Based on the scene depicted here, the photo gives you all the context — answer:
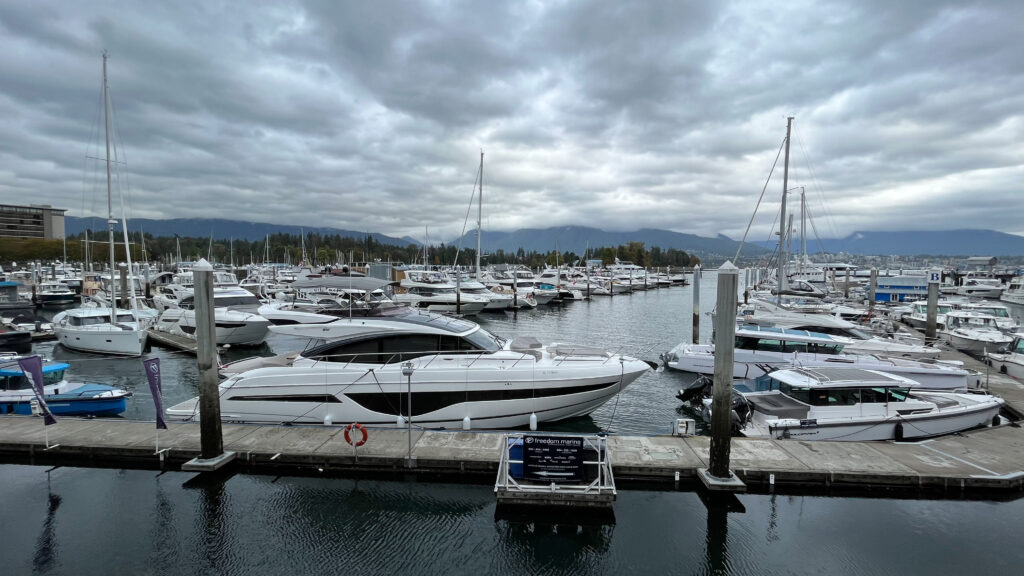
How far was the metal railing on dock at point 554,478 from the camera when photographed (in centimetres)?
857

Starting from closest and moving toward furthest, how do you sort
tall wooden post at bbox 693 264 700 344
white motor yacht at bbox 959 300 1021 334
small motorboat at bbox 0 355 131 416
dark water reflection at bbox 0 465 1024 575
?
dark water reflection at bbox 0 465 1024 575 < small motorboat at bbox 0 355 131 416 < white motor yacht at bbox 959 300 1021 334 < tall wooden post at bbox 693 264 700 344

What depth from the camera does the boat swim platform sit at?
9523 millimetres

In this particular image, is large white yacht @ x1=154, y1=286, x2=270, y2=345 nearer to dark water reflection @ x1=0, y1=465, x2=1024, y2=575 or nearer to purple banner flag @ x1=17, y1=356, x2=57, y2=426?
purple banner flag @ x1=17, y1=356, x2=57, y2=426

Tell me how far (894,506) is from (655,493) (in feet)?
14.9

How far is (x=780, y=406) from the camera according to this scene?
40.4 ft

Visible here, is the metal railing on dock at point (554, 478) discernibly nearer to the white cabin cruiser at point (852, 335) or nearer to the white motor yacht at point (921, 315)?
the white cabin cruiser at point (852, 335)

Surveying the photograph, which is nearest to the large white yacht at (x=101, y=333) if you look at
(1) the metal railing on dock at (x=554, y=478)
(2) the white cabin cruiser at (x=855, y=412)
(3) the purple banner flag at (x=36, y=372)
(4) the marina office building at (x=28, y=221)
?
(3) the purple banner flag at (x=36, y=372)

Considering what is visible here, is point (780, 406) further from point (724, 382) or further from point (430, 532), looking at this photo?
point (430, 532)

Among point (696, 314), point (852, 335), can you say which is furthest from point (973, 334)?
point (696, 314)

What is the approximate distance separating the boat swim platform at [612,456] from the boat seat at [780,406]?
1060 millimetres

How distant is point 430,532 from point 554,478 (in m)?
2.39

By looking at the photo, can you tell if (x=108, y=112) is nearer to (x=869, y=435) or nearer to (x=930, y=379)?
(x=869, y=435)

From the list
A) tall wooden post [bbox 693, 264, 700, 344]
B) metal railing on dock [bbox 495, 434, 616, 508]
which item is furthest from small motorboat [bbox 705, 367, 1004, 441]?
tall wooden post [bbox 693, 264, 700, 344]

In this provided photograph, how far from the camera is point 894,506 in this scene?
9.30m
